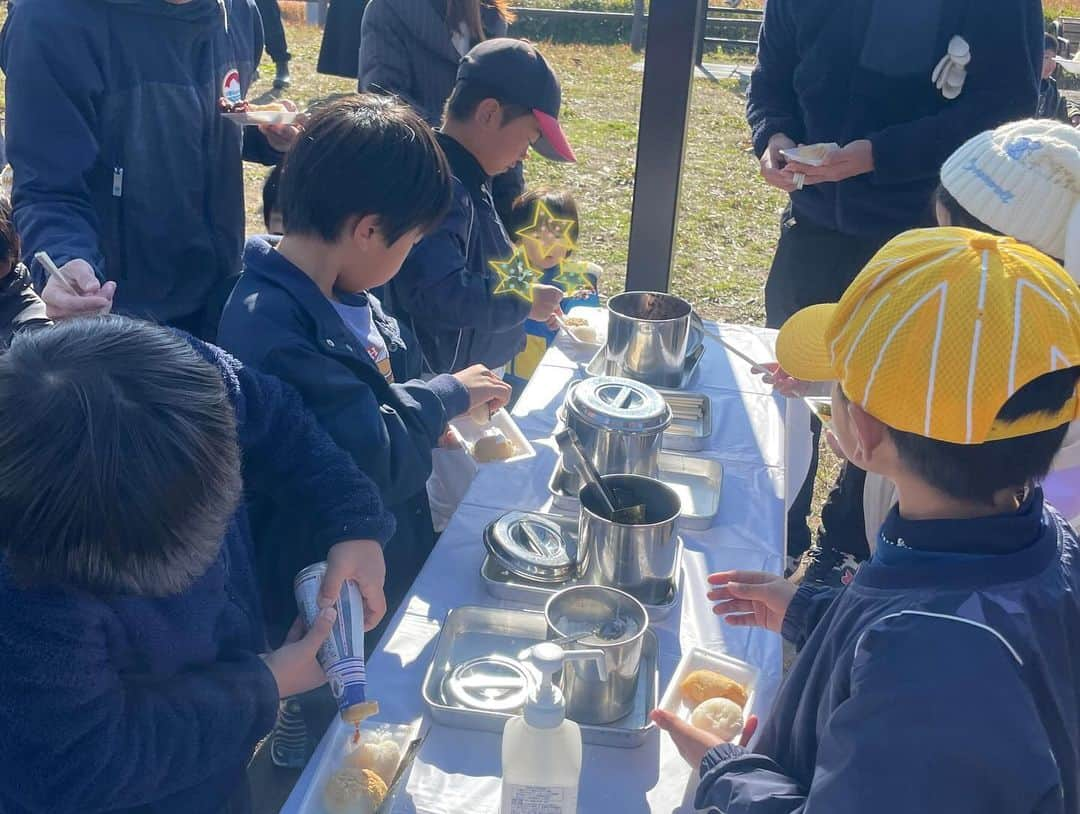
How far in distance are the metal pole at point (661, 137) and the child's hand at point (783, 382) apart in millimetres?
1249

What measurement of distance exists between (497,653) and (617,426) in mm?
545

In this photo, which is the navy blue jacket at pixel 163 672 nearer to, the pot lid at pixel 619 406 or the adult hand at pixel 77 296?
the adult hand at pixel 77 296

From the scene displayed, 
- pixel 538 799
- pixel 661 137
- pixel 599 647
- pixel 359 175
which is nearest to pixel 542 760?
pixel 538 799

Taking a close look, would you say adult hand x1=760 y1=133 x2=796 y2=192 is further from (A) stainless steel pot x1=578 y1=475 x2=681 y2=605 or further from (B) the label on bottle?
(B) the label on bottle

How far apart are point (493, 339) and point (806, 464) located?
99 centimetres

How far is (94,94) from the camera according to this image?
2172 millimetres

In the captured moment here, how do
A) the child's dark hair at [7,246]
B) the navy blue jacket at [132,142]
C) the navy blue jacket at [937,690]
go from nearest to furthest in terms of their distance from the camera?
the navy blue jacket at [937,690]
the child's dark hair at [7,246]
the navy blue jacket at [132,142]

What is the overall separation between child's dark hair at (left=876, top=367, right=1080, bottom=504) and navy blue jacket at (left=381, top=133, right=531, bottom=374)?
1477 mm

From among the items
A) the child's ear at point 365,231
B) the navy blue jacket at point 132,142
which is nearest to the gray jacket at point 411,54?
the navy blue jacket at point 132,142

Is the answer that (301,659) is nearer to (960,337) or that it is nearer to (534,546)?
(534,546)

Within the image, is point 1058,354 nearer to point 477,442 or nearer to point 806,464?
point 477,442

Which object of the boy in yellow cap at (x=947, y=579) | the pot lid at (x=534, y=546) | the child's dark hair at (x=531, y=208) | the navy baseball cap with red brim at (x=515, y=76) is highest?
the navy baseball cap with red brim at (x=515, y=76)

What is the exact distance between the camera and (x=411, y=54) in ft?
10.3

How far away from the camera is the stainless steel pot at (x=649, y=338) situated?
2.33m
